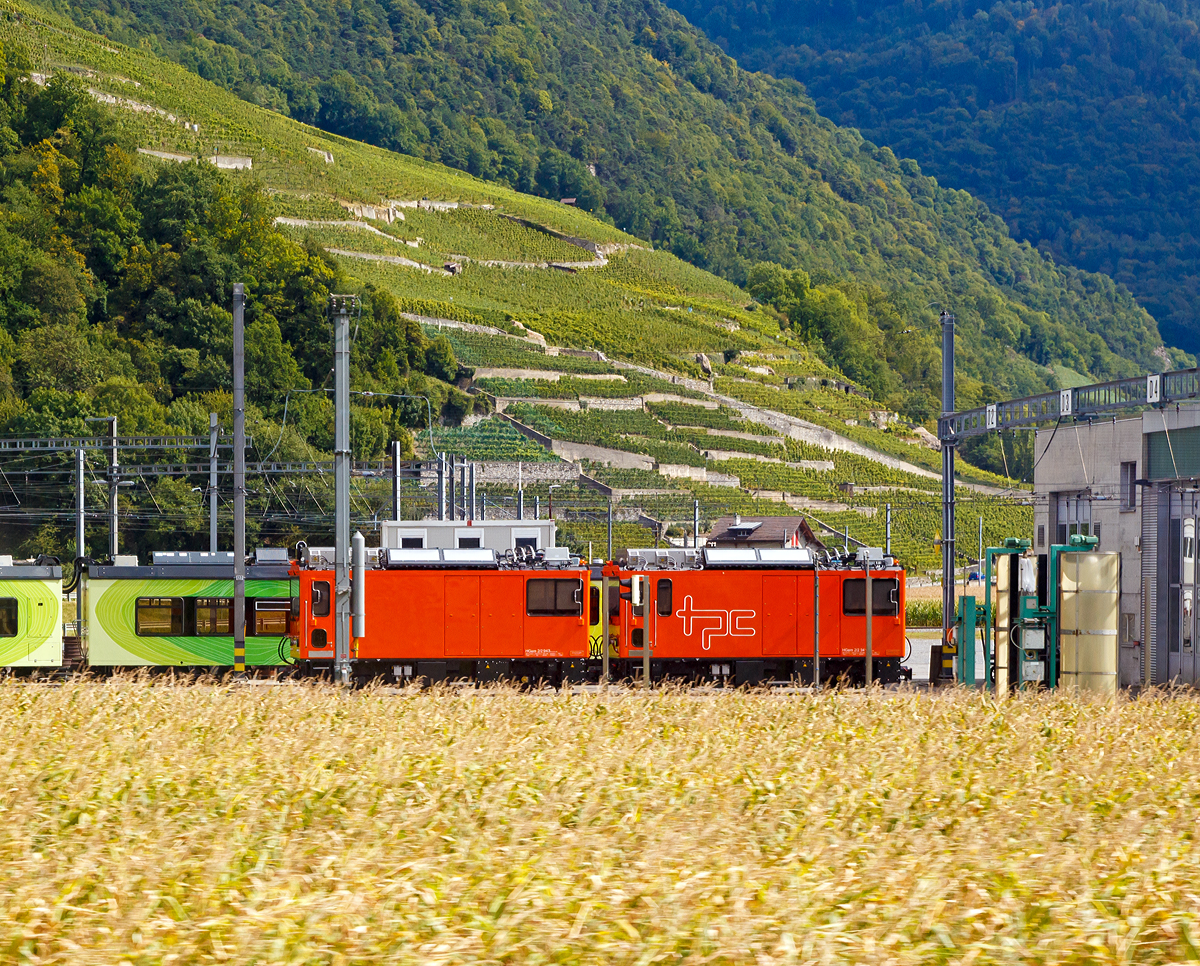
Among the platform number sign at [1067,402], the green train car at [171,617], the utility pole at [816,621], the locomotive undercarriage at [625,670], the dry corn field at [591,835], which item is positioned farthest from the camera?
the green train car at [171,617]

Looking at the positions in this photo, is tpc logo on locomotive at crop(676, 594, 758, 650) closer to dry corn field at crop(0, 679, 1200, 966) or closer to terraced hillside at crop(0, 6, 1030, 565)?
dry corn field at crop(0, 679, 1200, 966)

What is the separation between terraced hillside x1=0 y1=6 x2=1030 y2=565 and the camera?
91.2 meters

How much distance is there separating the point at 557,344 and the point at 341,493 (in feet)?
308

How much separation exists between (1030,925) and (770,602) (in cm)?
2197

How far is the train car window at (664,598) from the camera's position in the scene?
29.5 meters

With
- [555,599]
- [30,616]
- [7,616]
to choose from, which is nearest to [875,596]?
[555,599]

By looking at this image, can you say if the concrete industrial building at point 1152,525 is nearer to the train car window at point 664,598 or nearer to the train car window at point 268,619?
the train car window at point 664,598

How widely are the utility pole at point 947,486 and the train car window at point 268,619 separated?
509 inches

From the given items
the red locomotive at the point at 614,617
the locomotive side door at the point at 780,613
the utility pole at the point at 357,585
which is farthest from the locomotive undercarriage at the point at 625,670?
the utility pole at the point at 357,585

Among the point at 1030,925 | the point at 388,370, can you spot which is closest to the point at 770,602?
the point at 1030,925

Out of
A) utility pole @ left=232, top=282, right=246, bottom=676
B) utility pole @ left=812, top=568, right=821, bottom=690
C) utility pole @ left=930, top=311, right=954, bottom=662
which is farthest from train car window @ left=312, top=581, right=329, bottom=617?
utility pole @ left=930, top=311, right=954, bottom=662

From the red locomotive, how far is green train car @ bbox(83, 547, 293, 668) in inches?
87.4

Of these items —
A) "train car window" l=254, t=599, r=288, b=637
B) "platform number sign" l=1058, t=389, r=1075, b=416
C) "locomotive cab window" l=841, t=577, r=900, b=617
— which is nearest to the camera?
"platform number sign" l=1058, t=389, r=1075, b=416

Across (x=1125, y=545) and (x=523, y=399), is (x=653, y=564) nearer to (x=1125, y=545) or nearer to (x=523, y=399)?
(x=1125, y=545)
